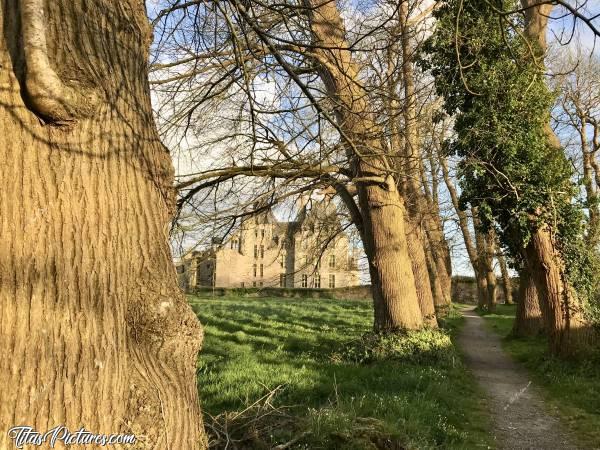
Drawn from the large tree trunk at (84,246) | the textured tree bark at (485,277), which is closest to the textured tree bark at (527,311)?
the textured tree bark at (485,277)

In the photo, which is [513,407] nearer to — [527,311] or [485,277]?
[527,311]

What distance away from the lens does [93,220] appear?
2.36 metres

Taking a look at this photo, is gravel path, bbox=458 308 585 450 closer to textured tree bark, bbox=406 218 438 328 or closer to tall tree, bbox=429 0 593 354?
tall tree, bbox=429 0 593 354

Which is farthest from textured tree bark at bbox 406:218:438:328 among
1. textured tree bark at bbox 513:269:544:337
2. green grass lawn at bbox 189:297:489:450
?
textured tree bark at bbox 513:269:544:337

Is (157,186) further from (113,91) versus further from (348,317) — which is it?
(348,317)

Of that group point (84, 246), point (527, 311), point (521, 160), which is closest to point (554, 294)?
point (521, 160)

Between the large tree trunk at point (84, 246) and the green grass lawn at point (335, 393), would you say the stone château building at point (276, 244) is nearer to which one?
the green grass lawn at point (335, 393)

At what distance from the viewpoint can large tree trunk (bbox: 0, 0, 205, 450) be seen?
2109 mm

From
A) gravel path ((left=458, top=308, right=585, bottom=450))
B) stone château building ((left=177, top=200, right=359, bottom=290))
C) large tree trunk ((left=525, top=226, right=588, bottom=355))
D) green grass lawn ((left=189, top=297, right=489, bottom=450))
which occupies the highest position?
stone château building ((left=177, top=200, right=359, bottom=290))

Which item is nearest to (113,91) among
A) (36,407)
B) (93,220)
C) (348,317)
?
(93,220)

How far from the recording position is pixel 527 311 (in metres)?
14.6

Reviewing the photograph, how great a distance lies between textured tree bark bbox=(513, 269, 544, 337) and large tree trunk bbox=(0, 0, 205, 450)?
1358 centimetres

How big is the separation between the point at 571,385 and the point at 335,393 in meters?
4.73

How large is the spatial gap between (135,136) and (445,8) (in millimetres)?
9688
